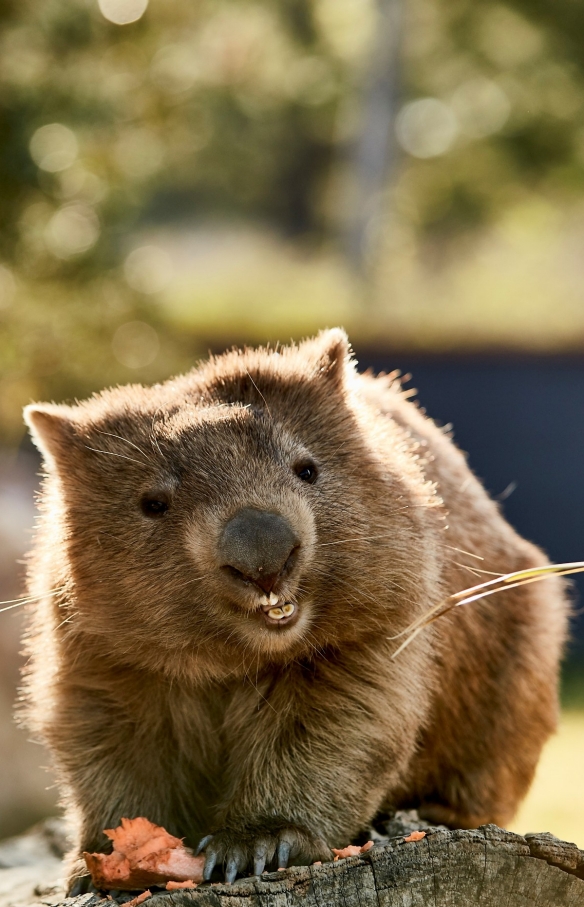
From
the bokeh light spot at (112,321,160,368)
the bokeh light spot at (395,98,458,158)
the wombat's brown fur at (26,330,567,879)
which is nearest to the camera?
the wombat's brown fur at (26,330,567,879)

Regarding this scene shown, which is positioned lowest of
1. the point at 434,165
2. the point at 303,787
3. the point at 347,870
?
the point at 347,870

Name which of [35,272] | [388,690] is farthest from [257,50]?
[388,690]

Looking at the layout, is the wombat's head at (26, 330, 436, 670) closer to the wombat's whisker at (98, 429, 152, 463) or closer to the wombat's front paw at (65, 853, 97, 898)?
the wombat's whisker at (98, 429, 152, 463)

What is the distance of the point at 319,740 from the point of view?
3.80 m

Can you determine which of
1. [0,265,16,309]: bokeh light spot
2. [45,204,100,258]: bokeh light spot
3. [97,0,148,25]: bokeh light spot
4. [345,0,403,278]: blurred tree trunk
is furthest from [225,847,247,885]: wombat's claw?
[345,0,403,278]: blurred tree trunk

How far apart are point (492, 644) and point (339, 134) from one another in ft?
53.6

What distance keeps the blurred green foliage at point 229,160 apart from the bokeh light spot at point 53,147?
0.08 feet

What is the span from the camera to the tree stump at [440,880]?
3.10 metres

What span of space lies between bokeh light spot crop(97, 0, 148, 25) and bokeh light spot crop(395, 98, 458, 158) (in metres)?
8.32

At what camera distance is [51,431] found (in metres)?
4.16

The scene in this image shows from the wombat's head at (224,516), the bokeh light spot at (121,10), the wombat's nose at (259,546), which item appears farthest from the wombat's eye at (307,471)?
the bokeh light spot at (121,10)

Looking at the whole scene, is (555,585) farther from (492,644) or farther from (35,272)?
(35,272)

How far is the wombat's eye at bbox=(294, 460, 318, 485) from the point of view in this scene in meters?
3.82

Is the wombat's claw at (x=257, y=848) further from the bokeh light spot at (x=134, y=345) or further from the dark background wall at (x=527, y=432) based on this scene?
the dark background wall at (x=527, y=432)
